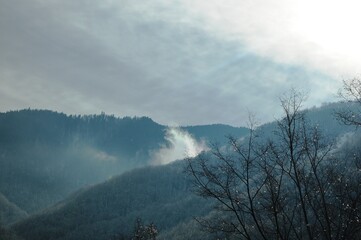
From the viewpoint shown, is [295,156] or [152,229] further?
[152,229]

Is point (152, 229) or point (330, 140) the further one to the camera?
point (152, 229)

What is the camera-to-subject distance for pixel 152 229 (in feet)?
179

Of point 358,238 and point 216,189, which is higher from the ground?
point 216,189

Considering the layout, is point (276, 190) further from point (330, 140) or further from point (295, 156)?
point (330, 140)

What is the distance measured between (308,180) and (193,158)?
12.2ft

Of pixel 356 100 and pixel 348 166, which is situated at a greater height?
pixel 356 100

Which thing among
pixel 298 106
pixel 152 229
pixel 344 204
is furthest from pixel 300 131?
pixel 152 229

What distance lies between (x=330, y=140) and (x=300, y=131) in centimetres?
157

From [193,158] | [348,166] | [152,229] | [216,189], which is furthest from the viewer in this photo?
[152,229]

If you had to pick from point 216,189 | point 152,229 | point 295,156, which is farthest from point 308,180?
point 152,229

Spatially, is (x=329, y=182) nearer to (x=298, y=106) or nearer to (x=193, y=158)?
(x=298, y=106)

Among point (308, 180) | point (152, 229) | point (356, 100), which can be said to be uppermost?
point (356, 100)

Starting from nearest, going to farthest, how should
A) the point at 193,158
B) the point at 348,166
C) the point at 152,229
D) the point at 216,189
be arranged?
the point at 216,189 < the point at 193,158 < the point at 348,166 < the point at 152,229

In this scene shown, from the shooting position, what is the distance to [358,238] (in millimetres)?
13609
